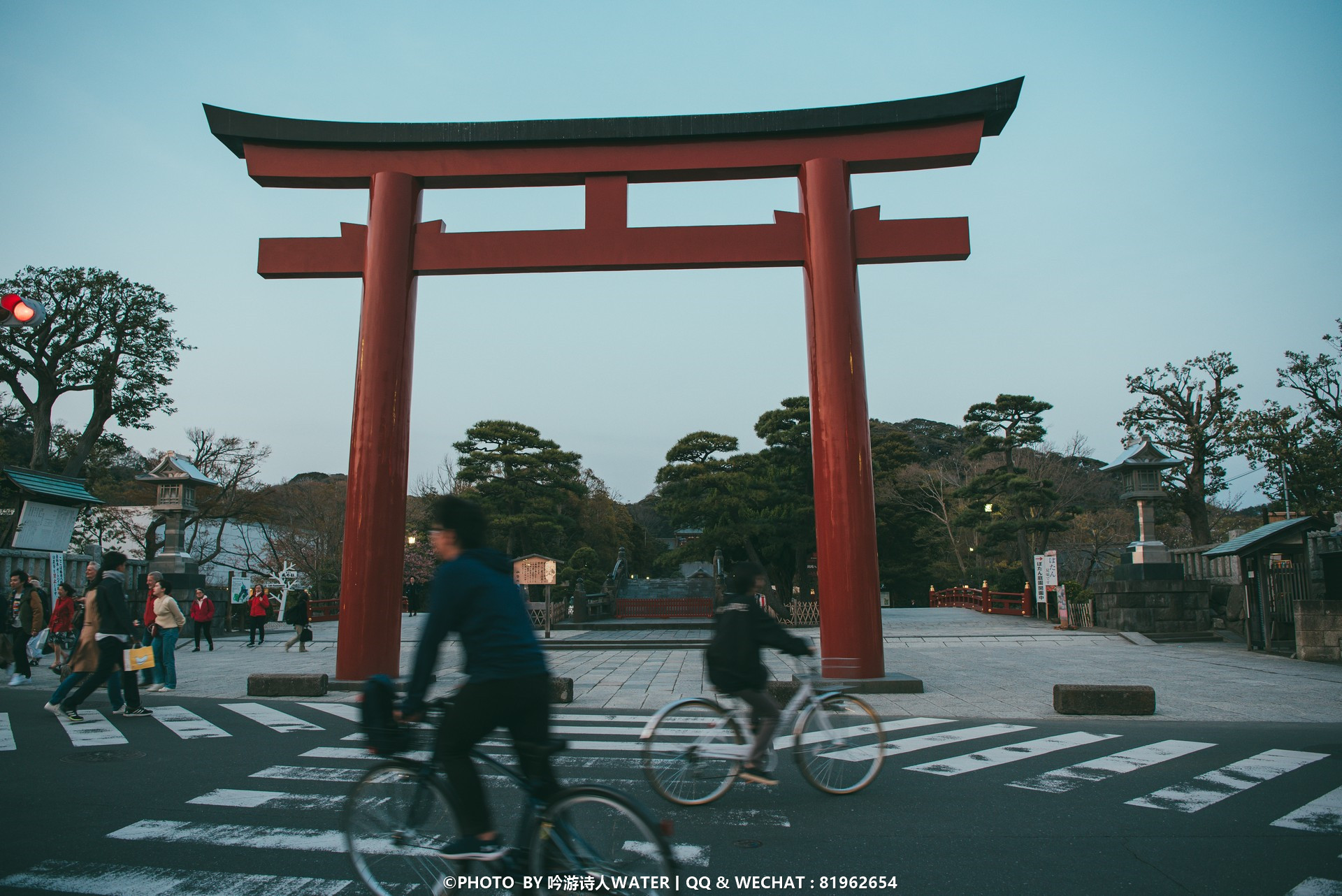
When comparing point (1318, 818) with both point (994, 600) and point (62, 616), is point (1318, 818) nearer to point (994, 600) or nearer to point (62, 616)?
point (62, 616)

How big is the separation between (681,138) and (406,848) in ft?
31.3

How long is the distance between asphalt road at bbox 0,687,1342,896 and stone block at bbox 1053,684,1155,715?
97 centimetres

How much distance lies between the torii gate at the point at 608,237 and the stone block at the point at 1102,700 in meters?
2.20

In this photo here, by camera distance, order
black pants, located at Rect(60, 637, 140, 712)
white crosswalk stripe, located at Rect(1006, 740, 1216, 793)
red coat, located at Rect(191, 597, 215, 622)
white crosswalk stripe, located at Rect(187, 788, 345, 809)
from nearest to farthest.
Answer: white crosswalk stripe, located at Rect(187, 788, 345, 809) → white crosswalk stripe, located at Rect(1006, 740, 1216, 793) → black pants, located at Rect(60, 637, 140, 712) → red coat, located at Rect(191, 597, 215, 622)

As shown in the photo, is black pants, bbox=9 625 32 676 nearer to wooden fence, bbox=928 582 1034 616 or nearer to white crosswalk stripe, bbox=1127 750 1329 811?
white crosswalk stripe, bbox=1127 750 1329 811

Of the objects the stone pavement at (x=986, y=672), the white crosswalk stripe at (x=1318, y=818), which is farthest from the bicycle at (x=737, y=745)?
the stone pavement at (x=986, y=672)

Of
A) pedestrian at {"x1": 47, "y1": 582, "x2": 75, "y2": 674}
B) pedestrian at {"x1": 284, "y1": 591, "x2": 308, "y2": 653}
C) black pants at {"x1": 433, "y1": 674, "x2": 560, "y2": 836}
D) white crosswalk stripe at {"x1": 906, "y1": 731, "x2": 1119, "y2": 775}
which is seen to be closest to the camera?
black pants at {"x1": 433, "y1": 674, "x2": 560, "y2": 836}

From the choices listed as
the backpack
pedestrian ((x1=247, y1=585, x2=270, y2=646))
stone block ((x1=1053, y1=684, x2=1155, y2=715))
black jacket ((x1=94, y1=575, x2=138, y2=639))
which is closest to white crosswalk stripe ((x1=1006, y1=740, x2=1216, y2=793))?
stone block ((x1=1053, y1=684, x2=1155, y2=715))

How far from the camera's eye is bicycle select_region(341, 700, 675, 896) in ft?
9.21

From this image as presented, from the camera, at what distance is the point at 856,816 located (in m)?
4.51

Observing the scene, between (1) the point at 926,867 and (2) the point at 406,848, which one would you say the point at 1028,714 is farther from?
(2) the point at 406,848

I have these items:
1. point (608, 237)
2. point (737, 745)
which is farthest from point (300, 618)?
point (737, 745)

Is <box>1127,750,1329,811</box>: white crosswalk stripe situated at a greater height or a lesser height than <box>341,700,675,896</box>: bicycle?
lesser

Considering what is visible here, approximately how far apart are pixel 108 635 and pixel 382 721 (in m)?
6.55
